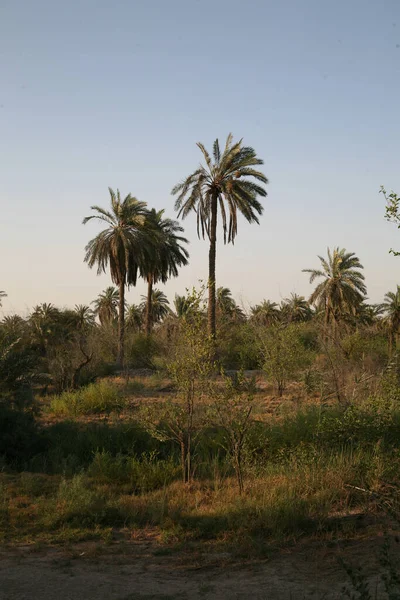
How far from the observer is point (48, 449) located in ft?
44.7

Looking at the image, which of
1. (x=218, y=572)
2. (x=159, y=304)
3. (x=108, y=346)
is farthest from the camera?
(x=159, y=304)

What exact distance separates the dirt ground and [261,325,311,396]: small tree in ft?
45.6

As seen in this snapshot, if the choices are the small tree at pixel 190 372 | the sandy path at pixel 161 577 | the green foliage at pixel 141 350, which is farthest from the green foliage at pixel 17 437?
the green foliage at pixel 141 350

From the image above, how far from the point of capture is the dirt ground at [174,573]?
589 centimetres

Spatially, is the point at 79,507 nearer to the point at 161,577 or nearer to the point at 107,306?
the point at 161,577

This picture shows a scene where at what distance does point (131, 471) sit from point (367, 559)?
18.1 ft

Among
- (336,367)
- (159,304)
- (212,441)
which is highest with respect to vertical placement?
(159,304)

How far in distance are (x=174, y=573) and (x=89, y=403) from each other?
1187 centimetres

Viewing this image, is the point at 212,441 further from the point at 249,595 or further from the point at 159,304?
the point at 159,304

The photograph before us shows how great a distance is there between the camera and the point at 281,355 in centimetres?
2147

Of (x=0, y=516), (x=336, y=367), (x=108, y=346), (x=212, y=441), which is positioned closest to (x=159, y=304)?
(x=108, y=346)

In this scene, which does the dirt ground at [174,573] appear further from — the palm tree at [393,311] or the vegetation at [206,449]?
the palm tree at [393,311]

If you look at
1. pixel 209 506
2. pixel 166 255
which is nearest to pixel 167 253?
pixel 166 255

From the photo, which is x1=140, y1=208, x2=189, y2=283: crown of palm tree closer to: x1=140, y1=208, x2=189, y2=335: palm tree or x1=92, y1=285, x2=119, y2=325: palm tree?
x1=140, y1=208, x2=189, y2=335: palm tree
